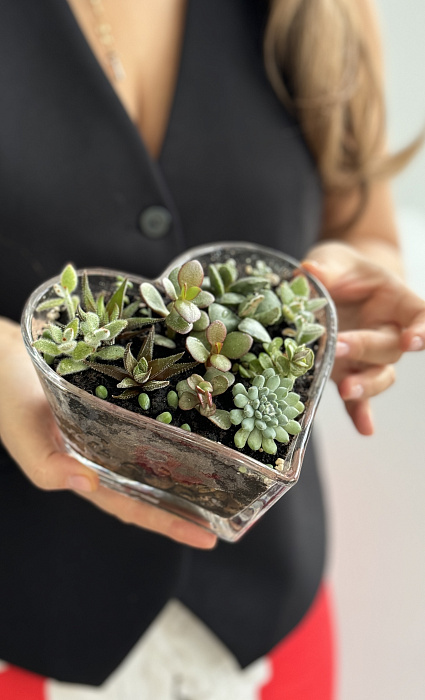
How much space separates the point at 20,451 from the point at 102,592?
1.01 feet

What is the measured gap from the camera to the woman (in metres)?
0.62

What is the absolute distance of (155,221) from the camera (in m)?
0.66

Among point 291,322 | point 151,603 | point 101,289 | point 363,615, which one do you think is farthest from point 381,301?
point 363,615

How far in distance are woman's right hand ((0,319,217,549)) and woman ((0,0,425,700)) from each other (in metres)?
0.04

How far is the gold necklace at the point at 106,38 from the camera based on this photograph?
0.70 metres

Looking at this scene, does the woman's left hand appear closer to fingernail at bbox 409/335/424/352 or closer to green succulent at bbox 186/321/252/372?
fingernail at bbox 409/335/424/352

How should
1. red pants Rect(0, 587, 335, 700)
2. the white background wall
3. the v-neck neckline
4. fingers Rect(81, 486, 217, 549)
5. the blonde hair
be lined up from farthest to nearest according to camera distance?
the white background wall
red pants Rect(0, 587, 335, 700)
the blonde hair
the v-neck neckline
fingers Rect(81, 486, 217, 549)

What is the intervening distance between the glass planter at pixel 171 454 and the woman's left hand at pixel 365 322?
51 mm

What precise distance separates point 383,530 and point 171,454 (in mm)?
1036

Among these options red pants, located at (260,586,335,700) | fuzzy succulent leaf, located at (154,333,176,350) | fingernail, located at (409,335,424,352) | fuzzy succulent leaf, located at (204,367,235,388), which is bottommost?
red pants, located at (260,586,335,700)

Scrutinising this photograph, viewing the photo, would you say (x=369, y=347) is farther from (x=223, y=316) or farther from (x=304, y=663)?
(x=304, y=663)

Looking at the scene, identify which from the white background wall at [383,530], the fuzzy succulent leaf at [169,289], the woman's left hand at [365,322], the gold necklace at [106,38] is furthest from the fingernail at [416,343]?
the white background wall at [383,530]

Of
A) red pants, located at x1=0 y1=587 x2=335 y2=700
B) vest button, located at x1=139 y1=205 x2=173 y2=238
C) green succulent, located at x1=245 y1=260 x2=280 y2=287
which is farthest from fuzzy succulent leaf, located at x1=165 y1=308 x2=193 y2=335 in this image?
red pants, located at x1=0 y1=587 x2=335 y2=700

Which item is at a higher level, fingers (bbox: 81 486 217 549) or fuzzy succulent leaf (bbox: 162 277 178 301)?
fuzzy succulent leaf (bbox: 162 277 178 301)
